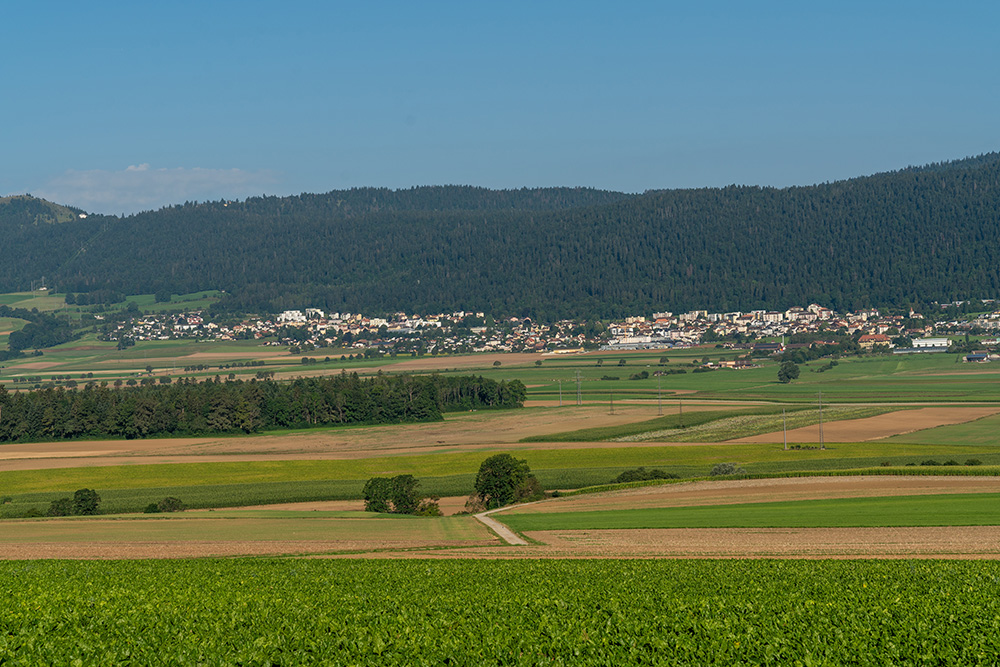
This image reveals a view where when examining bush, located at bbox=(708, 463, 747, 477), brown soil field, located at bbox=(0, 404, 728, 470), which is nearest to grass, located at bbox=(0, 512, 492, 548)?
bush, located at bbox=(708, 463, 747, 477)

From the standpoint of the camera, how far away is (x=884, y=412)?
4466 inches

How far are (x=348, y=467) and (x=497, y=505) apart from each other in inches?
909

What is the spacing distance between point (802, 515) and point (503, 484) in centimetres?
2338

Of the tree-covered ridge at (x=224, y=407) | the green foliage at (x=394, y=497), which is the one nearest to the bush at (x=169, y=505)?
the green foliage at (x=394, y=497)

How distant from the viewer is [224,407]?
118125 millimetres

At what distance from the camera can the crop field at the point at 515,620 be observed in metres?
15.5

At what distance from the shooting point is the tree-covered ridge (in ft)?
373

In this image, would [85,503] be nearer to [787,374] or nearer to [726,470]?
[726,470]

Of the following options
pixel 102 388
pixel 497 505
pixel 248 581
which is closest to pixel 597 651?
pixel 248 581

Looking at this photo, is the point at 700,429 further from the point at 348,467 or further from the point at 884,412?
the point at 348,467

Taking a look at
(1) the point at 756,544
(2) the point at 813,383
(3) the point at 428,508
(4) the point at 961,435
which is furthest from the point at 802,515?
(2) the point at 813,383

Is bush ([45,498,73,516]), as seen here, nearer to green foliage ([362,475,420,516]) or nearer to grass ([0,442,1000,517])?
grass ([0,442,1000,517])

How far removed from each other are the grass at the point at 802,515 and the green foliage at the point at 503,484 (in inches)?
382

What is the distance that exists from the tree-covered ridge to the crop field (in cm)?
9493
